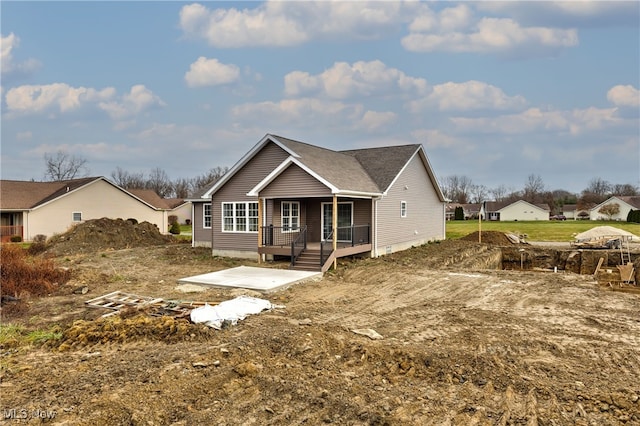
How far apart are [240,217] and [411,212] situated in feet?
29.2

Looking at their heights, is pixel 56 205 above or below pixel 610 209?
above

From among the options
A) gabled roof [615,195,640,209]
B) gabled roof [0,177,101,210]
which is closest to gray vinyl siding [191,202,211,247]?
gabled roof [0,177,101,210]

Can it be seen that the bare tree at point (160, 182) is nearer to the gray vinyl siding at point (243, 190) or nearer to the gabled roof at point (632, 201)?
the gray vinyl siding at point (243, 190)

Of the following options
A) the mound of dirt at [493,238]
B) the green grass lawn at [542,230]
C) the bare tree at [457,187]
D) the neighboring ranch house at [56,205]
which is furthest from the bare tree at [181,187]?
the mound of dirt at [493,238]

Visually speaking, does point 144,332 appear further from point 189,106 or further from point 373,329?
point 189,106

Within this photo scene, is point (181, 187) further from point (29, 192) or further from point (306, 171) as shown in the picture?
point (306, 171)

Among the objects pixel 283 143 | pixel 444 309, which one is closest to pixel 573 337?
pixel 444 309

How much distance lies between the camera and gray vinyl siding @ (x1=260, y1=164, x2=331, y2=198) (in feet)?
51.8

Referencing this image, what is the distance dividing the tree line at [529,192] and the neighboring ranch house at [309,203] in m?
85.7

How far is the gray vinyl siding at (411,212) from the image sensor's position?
62.4 feet

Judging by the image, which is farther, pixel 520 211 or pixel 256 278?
pixel 520 211

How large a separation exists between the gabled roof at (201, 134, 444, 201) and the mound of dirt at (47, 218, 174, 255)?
10099mm

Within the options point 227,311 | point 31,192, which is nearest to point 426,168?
point 227,311

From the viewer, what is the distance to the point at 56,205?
31406 millimetres
